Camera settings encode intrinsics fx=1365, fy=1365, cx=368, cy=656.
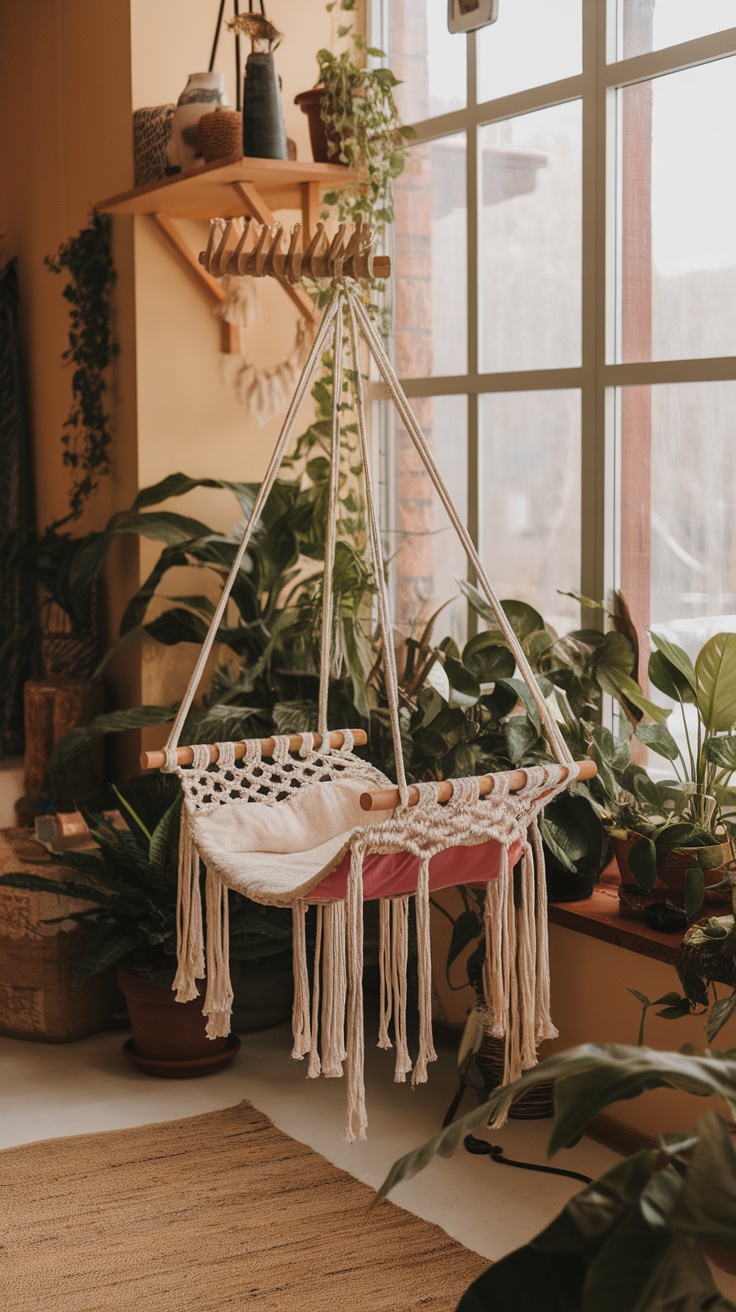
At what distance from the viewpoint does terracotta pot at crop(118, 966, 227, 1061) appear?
2.90m

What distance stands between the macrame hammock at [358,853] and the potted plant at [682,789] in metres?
0.37

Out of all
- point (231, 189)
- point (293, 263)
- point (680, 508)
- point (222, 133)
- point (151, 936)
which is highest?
point (222, 133)

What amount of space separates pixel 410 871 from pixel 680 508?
1.15 meters

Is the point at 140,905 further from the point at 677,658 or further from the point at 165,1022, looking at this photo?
the point at 677,658

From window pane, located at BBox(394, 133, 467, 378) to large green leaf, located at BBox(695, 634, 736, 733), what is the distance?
1.12 meters

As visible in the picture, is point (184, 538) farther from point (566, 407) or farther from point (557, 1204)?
point (557, 1204)

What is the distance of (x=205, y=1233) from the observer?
229 cm

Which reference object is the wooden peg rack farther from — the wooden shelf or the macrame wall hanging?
the macrame wall hanging

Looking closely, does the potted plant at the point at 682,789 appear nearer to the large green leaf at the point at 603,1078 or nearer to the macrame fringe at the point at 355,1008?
the macrame fringe at the point at 355,1008

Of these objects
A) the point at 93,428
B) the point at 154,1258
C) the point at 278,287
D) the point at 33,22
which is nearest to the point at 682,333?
the point at 278,287

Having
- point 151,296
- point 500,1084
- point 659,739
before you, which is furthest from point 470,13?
point 500,1084

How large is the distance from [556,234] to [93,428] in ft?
4.28

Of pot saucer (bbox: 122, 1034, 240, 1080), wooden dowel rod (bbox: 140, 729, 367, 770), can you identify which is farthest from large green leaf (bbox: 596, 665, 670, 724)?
pot saucer (bbox: 122, 1034, 240, 1080)

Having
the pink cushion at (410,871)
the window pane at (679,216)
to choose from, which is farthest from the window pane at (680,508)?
the pink cushion at (410,871)
